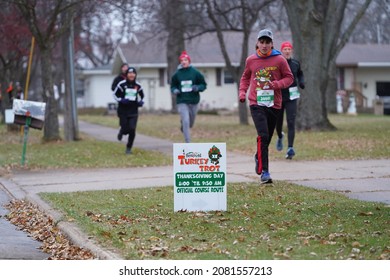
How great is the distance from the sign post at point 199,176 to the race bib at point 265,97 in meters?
2.39

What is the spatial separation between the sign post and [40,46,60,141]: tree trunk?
44.6 ft

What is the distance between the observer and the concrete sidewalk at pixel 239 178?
12117 millimetres

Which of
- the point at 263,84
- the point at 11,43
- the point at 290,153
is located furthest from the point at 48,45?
the point at 263,84

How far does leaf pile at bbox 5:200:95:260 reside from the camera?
8094 mm

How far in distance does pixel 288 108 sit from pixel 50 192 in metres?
4.94

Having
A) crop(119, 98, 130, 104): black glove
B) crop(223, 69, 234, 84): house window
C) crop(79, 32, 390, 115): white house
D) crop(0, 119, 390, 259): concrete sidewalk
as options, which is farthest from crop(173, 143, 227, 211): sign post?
crop(223, 69, 234, 84): house window

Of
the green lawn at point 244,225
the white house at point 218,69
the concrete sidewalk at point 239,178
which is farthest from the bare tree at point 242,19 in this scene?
the white house at point 218,69

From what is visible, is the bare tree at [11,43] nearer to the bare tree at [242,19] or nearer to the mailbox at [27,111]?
the bare tree at [242,19]

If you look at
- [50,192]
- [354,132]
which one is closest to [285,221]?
[50,192]

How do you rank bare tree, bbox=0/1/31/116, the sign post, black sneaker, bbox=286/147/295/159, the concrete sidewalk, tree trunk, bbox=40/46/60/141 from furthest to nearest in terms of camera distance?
bare tree, bbox=0/1/31/116 < tree trunk, bbox=40/46/60/141 < black sneaker, bbox=286/147/295/159 < the concrete sidewalk < the sign post

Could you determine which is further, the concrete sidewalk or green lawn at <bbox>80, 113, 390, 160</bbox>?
green lawn at <bbox>80, 113, 390, 160</bbox>

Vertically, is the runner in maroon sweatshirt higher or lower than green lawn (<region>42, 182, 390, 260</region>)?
higher

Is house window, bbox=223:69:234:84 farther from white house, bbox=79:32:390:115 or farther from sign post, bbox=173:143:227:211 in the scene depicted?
sign post, bbox=173:143:227:211

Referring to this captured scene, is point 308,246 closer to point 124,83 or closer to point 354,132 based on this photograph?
point 124,83
